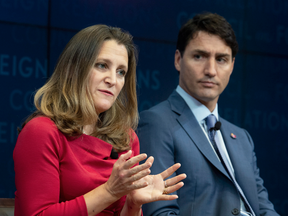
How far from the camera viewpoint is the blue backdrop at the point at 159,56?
8.46 ft

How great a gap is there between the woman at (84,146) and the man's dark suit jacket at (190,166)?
23cm

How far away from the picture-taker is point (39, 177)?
4.81ft

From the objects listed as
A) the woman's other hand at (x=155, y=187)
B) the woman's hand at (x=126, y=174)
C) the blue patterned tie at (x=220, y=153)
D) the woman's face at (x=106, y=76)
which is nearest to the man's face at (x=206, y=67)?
the blue patterned tie at (x=220, y=153)

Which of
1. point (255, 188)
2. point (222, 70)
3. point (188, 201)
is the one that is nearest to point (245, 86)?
point (222, 70)

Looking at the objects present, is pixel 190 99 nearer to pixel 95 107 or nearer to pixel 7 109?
pixel 95 107

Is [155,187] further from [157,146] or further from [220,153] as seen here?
[220,153]

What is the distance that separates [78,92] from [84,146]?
0.25 m

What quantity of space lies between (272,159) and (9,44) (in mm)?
2482

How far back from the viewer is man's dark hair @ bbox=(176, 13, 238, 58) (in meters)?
2.36

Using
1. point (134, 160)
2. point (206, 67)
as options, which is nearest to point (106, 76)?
point (134, 160)

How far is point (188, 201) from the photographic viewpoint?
2035mm

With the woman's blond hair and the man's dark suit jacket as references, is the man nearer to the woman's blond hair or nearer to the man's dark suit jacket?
the man's dark suit jacket

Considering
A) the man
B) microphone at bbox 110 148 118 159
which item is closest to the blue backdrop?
the man

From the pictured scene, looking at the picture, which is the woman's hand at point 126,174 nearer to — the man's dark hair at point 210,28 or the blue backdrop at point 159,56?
the man's dark hair at point 210,28
